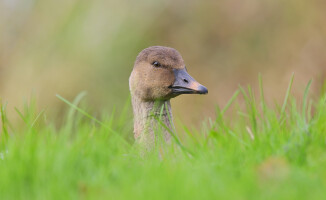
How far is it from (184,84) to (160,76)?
251 millimetres

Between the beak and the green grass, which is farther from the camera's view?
the beak

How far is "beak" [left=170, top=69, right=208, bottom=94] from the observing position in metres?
4.50

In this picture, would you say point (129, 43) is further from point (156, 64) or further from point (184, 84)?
point (184, 84)

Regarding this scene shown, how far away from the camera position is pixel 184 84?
15.0ft

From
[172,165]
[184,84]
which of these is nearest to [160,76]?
[184,84]

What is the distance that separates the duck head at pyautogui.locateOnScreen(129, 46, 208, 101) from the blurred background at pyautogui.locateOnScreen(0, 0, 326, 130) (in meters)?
3.13

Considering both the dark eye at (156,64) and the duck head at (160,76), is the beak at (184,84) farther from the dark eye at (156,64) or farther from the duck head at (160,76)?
the dark eye at (156,64)

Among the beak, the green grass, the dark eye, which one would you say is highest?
the dark eye

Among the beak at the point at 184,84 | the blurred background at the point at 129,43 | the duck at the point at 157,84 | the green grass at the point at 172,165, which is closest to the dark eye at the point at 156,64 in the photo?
the duck at the point at 157,84

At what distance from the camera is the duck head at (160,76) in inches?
183

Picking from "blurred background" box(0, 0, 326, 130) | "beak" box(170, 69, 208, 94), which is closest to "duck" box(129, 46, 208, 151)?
"beak" box(170, 69, 208, 94)

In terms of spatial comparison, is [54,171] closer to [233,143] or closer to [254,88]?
[233,143]

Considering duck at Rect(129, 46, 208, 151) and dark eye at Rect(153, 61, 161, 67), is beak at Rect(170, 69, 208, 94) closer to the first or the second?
duck at Rect(129, 46, 208, 151)

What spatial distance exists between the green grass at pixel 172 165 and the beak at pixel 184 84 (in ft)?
2.99
